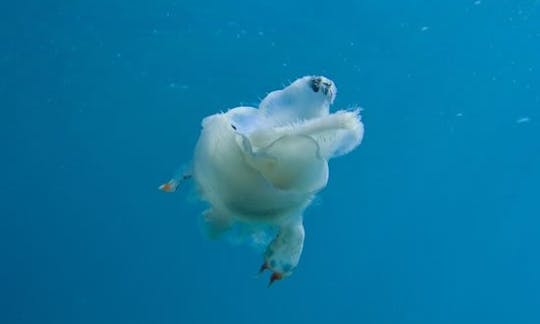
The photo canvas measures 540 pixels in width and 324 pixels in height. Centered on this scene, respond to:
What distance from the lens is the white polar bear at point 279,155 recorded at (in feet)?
10.1

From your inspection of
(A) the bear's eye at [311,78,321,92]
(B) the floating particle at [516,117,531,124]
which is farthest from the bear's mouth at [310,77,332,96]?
(B) the floating particle at [516,117,531,124]

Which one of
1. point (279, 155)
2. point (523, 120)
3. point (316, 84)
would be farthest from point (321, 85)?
point (523, 120)

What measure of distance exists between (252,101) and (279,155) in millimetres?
5843

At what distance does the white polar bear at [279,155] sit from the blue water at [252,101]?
2.15 ft

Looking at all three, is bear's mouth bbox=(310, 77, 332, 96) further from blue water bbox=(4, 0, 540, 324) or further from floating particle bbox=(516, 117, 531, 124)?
floating particle bbox=(516, 117, 531, 124)

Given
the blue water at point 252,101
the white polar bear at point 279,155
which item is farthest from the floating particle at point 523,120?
the white polar bear at point 279,155

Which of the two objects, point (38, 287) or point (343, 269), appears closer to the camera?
point (38, 287)

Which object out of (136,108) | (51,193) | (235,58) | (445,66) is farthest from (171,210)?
(445,66)

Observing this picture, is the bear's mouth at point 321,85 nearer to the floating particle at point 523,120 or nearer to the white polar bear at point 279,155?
the white polar bear at point 279,155

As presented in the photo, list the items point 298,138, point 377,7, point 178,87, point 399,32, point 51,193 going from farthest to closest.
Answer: point 51,193 → point 178,87 → point 399,32 → point 377,7 → point 298,138

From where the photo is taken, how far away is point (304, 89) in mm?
3137

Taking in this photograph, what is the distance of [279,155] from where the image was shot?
3.10 metres

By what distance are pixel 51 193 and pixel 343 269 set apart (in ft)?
49.8

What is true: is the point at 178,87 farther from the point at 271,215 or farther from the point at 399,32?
the point at 271,215
